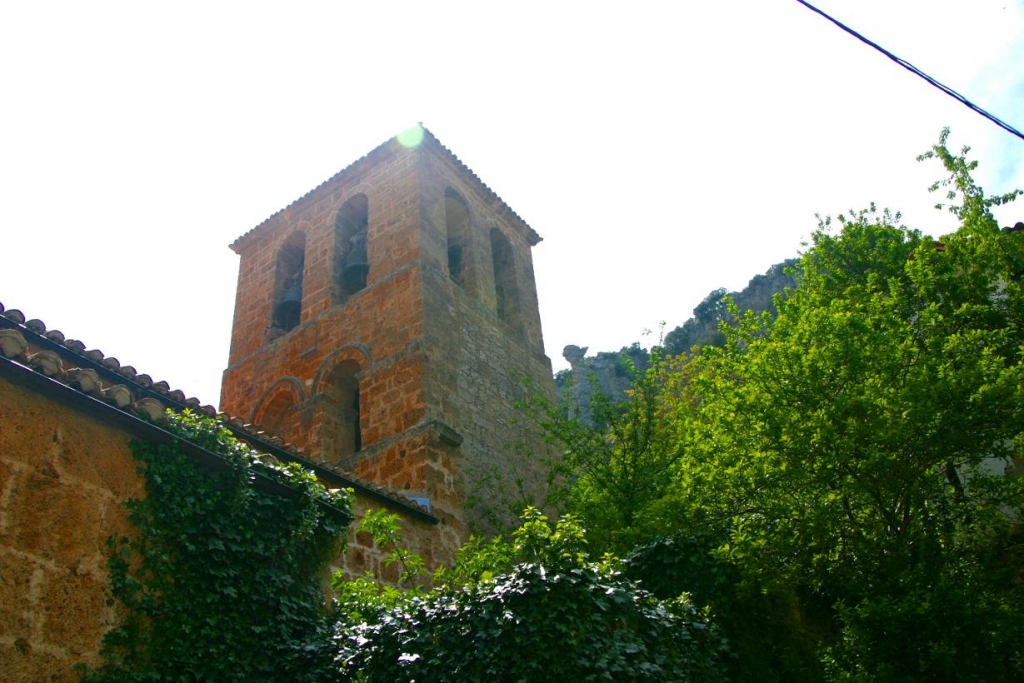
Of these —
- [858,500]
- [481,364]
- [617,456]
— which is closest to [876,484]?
[858,500]

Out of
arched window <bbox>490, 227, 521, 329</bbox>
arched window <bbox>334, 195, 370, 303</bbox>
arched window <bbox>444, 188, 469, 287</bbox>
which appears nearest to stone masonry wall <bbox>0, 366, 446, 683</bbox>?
arched window <bbox>334, 195, 370, 303</bbox>

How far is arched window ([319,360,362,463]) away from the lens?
12680 mm

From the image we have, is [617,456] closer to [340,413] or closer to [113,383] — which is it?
[340,413]

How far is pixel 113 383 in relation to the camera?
23.7ft

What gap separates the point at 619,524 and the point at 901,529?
3.84m

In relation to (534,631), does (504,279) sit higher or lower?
higher

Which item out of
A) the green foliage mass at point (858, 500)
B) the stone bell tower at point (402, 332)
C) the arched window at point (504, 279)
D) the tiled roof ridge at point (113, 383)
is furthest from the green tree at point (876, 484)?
the arched window at point (504, 279)

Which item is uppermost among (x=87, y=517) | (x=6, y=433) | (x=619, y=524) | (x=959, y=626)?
(x=619, y=524)

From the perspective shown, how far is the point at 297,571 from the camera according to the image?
653 centimetres

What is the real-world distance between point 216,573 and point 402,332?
7191 millimetres

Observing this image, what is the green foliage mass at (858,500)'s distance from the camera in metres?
6.12

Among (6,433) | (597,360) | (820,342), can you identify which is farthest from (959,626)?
(597,360)

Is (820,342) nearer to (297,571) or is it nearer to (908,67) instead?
(908,67)

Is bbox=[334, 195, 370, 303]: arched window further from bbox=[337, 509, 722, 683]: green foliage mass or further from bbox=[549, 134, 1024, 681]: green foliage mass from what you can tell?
bbox=[337, 509, 722, 683]: green foliage mass
